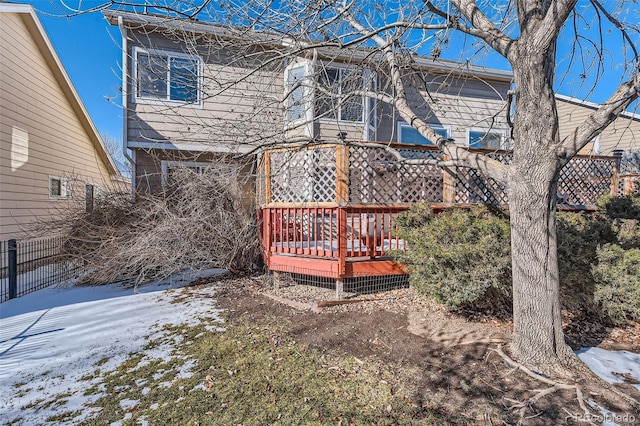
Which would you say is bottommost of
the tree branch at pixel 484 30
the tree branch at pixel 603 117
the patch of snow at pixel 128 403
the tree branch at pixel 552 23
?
the patch of snow at pixel 128 403

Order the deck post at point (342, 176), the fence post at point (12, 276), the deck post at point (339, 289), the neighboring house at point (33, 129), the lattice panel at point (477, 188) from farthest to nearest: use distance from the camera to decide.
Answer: the neighboring house at point (33, 129)
the lattice panel at point (477, 188)
the fence post at point (12, 276)
the deck post at point (339, 289)
the deck post at point (342, 176)

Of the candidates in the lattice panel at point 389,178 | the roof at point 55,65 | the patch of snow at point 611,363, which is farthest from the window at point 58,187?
the patch of snow at point 611,363

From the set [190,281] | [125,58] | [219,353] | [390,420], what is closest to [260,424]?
[390,420]

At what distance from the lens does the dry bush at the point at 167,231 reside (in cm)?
578

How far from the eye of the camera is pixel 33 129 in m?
8.35

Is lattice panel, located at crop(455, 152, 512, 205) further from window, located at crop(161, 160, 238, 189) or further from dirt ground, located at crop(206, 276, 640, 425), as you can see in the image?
window, located at crop(161, 160, 238, 189)

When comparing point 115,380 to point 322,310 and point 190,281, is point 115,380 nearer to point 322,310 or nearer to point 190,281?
point 322,310

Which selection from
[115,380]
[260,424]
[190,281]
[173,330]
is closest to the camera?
[260,424]

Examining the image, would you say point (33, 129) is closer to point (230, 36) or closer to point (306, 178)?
point (230, 36)

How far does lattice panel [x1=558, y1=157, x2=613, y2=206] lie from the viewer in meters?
6.16

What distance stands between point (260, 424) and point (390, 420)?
98 cm

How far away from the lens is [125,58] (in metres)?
7.26

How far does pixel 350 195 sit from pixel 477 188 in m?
2.66

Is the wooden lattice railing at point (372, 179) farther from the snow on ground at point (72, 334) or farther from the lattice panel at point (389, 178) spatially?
the snow on ground at point (72, 334)
